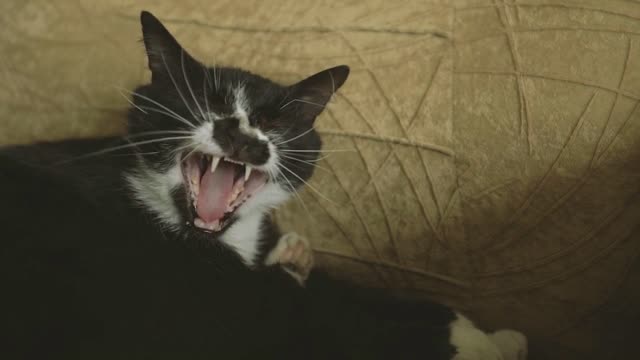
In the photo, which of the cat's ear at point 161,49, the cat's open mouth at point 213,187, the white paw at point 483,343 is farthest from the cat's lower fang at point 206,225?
the white paw at point 483,343

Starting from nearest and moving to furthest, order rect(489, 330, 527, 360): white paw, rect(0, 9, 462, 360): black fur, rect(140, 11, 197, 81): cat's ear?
rect(0, 9, 462, 360): black fur → rect(140, 11, 197, 81): cat's ear → rect(489, 330, 527, 360): white paw

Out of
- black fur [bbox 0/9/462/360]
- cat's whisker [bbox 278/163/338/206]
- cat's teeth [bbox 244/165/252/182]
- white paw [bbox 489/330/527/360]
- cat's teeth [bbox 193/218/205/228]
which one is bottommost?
black fur [bbox 0/9/462/360]

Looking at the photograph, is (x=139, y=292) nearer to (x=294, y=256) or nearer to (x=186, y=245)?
(x=186, y=245)

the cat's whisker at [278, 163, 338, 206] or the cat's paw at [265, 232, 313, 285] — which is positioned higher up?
the cat's whisker at [278, 163, 338, 206]

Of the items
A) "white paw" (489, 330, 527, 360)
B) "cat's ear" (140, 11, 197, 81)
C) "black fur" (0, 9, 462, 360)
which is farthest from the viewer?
"white paw" (489, 330, 527, 360)

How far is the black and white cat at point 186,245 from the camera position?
749mm

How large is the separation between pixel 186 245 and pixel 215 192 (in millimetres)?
109

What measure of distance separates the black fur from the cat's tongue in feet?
0.21

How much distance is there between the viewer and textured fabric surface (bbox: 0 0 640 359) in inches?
35.7

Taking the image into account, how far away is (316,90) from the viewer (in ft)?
3.11

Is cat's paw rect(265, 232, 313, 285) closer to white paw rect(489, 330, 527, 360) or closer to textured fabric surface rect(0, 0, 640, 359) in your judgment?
textured fabric surface rect(0, 0, 640, 359)

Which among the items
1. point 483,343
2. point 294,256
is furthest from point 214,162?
point 483,343

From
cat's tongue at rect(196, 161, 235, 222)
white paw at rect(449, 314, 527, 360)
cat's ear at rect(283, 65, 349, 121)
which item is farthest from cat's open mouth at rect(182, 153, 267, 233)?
white paw at rect(449, 314, 527, 360)

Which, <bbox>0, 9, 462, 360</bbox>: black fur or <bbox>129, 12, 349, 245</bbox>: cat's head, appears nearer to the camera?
<bbox>0, 9, 462, 360</bbox>: black fur
